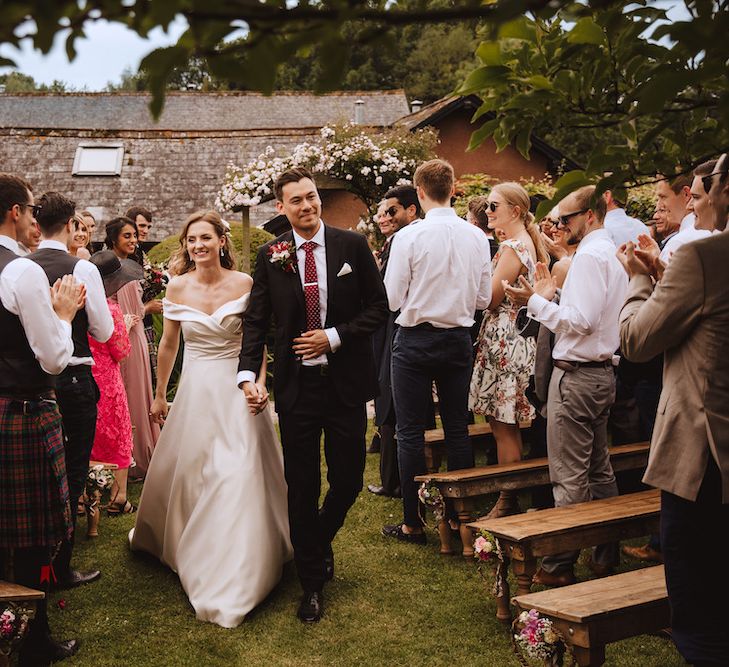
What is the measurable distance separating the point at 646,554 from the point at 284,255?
295cm

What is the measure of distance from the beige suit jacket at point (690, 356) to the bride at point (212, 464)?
2421 mm

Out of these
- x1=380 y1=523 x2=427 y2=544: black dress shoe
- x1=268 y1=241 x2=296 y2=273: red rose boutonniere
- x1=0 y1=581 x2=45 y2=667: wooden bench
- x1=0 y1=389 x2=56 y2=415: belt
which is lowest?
x1=380 y1=523 x2=427 y2=544: black dress shoe

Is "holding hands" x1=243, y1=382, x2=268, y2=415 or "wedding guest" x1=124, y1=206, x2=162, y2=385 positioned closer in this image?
"holding hands" x1=243, y1=382, x2=268, y2=415

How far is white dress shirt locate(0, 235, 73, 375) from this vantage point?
3.79 m

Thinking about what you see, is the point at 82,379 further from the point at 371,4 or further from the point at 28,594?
the point at 371,4

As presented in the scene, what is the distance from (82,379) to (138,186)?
1630 cm

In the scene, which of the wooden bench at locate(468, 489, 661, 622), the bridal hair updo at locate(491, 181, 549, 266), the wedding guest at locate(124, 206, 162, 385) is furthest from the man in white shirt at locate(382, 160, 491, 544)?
the wedding guest at locate(124, 206, 162, 385)

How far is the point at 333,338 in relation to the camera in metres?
4.52

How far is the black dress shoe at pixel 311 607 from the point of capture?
4.48 m

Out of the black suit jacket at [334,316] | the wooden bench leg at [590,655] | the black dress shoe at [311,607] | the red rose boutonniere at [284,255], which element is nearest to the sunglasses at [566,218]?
the black suit jacket at [334,316]

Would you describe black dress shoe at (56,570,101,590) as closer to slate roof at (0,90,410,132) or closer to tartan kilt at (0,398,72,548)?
tartan kilt at (0,398,72,548)

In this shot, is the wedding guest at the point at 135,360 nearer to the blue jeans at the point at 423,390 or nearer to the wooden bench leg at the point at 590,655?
the blue jeans at the point at 423,390

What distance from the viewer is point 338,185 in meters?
12.1

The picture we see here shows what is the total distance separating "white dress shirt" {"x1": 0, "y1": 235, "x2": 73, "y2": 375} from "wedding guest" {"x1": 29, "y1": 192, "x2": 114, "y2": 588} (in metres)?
0.98
